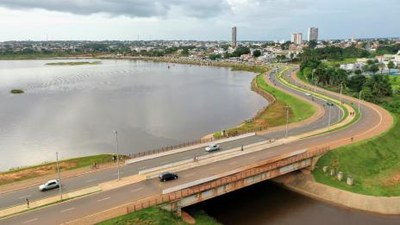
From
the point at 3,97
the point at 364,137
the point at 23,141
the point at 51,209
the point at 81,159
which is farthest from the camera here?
the point at 3,97

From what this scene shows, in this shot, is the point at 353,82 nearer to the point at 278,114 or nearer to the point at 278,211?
the point at 278,114

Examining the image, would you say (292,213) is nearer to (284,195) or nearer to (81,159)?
(284,195)

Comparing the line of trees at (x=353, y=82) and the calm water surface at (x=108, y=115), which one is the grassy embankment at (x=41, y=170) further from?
the line of trees at (x=353, y=82)

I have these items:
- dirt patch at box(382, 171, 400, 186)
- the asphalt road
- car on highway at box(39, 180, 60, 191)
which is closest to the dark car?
the asphalt road

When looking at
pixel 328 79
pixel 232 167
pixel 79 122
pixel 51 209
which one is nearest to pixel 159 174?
pixel 232 167

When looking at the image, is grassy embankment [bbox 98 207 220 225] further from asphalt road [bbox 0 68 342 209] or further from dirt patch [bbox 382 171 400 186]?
dirt patch [bbox 382 171 400 186]

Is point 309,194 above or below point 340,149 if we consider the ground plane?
below
